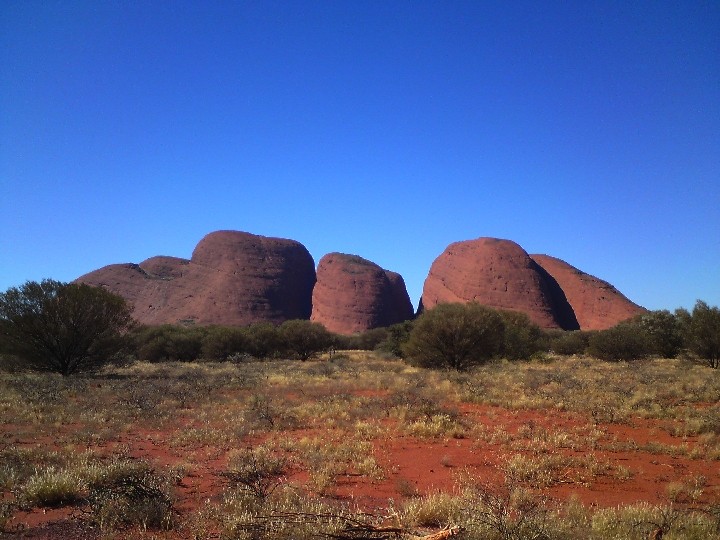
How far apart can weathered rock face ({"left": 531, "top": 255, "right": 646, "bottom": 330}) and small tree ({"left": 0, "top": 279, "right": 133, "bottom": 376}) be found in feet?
237

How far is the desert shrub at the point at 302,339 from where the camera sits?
130ft

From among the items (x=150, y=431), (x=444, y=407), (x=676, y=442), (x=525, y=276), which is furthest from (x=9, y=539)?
(x=525, y=276)

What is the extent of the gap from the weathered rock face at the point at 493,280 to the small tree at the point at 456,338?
50.0 metres

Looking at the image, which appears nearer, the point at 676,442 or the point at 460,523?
the point at 460,523

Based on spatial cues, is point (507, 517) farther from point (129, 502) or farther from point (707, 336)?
point (707, 336)

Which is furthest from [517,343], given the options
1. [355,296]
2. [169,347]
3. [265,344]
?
[355,296]

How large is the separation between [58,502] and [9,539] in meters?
1.20

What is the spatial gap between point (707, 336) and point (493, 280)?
53.3 metres

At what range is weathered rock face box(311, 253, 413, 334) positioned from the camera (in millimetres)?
79938

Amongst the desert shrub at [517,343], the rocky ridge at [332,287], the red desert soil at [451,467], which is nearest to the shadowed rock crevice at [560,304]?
the rocky ridge at [332,287]

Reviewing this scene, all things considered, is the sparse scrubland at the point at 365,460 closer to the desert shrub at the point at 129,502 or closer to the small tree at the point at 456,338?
the desert shrub at the point at 129,502

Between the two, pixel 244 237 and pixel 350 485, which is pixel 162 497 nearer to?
pixel 350 485

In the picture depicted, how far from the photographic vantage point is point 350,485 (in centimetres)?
642

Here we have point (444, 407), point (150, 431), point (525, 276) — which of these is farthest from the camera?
point (525, 276)
